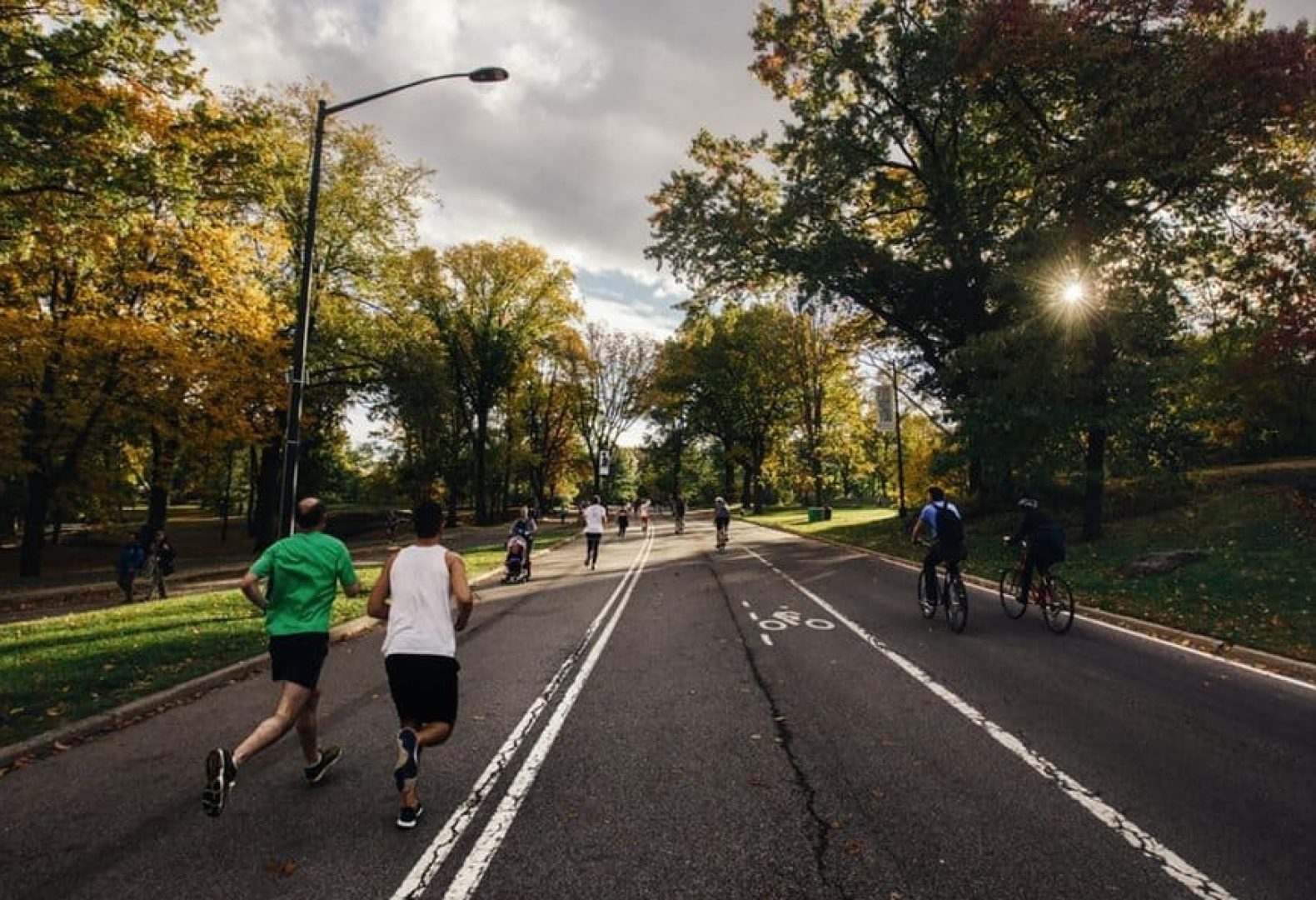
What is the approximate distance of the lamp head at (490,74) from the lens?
9.77 metres

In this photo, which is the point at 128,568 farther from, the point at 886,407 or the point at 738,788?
the point at 886,407

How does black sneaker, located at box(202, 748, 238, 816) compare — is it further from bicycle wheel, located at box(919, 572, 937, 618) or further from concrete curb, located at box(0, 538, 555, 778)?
bicycle wheel, located at box(919, 572, 937, 618)

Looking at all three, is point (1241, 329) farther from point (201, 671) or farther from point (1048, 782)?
point (201, 671)

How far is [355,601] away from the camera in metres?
12.2

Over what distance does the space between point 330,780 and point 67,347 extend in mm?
18869

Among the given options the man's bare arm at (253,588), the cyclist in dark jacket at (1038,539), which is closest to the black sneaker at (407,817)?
the man's bare arm at (253,588)

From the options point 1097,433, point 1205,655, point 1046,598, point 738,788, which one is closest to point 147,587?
point 738,788

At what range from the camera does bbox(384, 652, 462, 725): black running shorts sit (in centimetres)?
400

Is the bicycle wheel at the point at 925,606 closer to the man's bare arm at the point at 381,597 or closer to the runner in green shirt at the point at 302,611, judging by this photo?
the man's bare arm at the point at 381,597

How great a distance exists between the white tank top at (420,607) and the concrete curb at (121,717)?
9.60ft

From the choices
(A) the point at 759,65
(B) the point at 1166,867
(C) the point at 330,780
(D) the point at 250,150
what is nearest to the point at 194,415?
(D) the point at 250,150

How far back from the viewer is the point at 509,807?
409 cm

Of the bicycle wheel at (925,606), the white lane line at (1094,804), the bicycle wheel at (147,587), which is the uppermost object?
the bicycle wheel at (925,606)

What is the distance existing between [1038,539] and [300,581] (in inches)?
395
